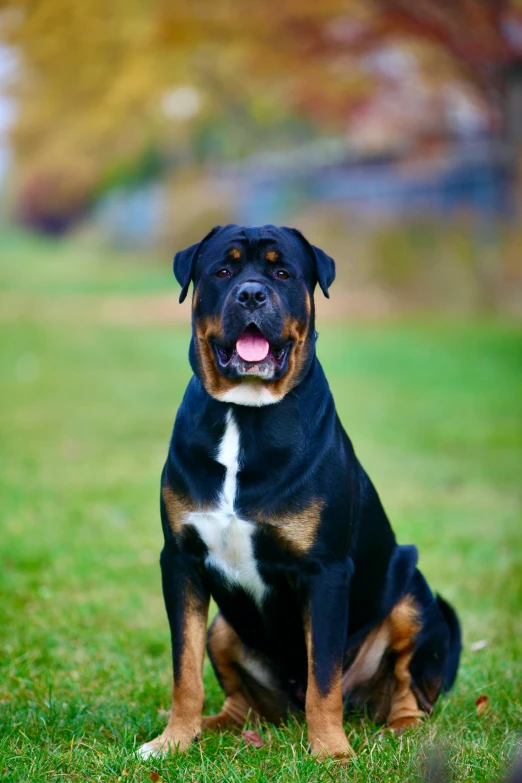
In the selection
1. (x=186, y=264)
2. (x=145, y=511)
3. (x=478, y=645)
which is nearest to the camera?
(x=186, y=264)

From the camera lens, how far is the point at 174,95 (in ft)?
54.5

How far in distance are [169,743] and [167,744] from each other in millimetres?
42

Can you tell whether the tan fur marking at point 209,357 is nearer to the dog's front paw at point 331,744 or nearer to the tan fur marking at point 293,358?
the tan fur marking at point 293,358

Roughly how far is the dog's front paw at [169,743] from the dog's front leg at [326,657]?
42 cm

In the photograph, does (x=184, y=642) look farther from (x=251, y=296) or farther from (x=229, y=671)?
(x=251, y=296)

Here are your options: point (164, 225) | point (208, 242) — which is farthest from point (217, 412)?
point (164, 225)

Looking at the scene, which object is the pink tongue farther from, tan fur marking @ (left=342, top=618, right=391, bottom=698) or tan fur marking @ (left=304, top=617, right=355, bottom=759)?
tan fur marking @ (left=342, top=618, right=391, bottom=698)

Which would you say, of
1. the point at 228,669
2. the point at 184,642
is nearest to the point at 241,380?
the point at 184,642

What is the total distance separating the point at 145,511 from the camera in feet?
25.4

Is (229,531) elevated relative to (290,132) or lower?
lower

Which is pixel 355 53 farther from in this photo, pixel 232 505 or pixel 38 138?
Answer: pixel 232 505

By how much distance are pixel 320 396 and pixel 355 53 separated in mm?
13970

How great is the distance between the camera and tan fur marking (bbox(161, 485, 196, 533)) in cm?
334

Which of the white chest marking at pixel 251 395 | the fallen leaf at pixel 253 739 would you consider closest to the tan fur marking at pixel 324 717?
the fallen leaf at pixel 253 739
